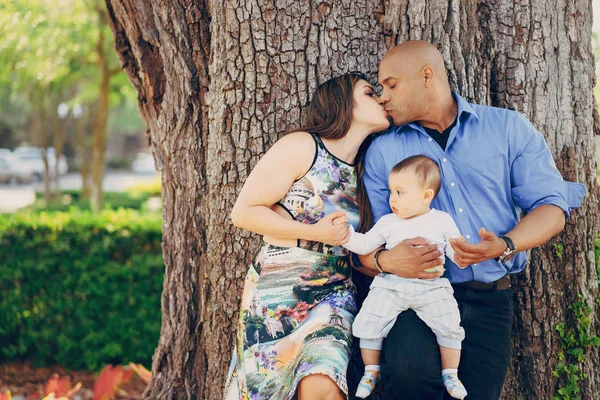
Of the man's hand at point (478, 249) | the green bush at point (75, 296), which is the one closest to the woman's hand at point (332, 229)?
the man's hand at point (478, 249)

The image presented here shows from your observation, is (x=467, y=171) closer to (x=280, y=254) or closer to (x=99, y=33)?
(x=280, y=254)

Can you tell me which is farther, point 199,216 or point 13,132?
point 13,132

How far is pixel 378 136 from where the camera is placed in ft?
11.5

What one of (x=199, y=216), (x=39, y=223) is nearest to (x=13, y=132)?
(x=39, y=223)

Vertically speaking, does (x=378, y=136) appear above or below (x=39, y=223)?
above

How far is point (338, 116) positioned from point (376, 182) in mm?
400

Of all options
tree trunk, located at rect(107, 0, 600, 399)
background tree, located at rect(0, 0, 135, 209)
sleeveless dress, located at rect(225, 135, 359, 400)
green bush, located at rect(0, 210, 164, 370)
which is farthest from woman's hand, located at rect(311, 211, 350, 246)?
background tree, located at rect(0, 0, 135, 209)

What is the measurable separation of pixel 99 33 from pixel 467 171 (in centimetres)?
980

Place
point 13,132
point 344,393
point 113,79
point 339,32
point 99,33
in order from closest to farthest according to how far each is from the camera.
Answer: point 344,393, point 339,32, point 99,33, point 113,79, point 13,132

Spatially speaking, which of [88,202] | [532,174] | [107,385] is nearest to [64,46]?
[88,202]

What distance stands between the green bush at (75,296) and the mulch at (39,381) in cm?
9

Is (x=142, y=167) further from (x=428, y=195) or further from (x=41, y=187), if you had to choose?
(x=428, y=195)

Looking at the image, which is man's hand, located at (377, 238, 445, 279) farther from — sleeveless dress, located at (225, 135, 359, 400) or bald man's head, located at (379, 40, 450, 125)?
bald man's head, located at (379, 40, 450, 125)

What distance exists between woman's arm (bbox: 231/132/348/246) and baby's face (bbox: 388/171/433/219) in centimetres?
28
